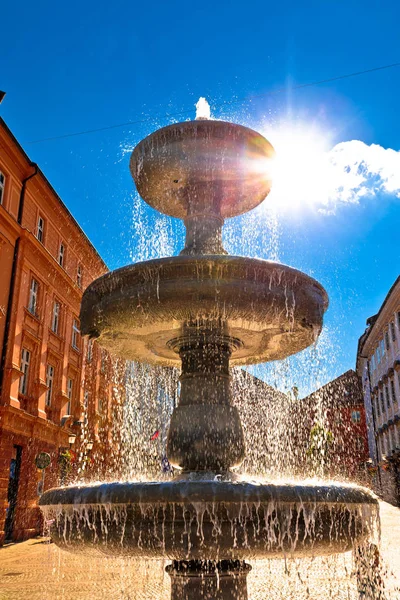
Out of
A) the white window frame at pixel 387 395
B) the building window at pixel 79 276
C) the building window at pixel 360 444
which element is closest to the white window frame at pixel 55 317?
the building window at pixel 79 276

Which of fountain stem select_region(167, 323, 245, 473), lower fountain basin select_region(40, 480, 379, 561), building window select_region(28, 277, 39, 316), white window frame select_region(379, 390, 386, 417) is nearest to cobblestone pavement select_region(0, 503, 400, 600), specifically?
fountain stem select_region(167, 323, 245, 473)

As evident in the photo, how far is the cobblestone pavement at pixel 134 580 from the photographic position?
710 centimetres

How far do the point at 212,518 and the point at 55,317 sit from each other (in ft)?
64.4

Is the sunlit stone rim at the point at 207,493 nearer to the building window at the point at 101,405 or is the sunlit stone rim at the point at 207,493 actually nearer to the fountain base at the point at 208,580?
the fountain base at the point at 208,580

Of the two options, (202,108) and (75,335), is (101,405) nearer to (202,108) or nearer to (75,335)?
(75,335)

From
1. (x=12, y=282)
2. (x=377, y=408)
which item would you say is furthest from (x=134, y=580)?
(x=377, y=408)

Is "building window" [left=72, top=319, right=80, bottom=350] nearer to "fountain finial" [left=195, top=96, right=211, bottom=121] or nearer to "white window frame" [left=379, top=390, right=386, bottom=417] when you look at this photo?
"fountain finial" [left=195, top=96, right=211, bottom=121]

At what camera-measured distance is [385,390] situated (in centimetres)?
3619

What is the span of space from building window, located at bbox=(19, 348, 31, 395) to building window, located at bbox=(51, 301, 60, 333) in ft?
8.08

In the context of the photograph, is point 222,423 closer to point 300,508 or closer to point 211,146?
point 300,508

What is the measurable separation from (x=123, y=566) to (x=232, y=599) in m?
6.89

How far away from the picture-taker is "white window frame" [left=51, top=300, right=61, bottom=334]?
71.2 feet

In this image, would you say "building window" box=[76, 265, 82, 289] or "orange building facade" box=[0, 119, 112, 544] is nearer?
"orange building facade" box=[0, 119, 112, 544]

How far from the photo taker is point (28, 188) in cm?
1939
